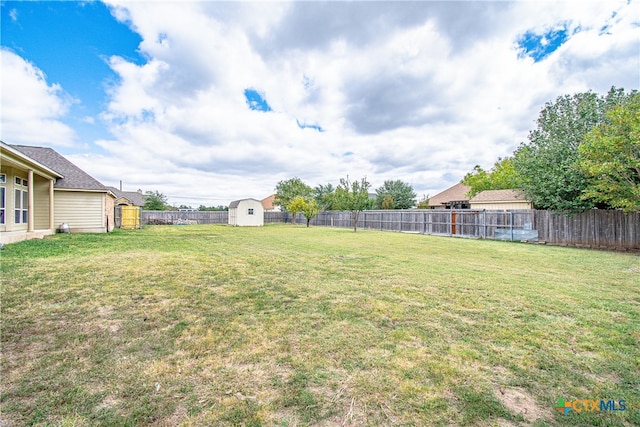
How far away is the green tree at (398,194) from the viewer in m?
40.4

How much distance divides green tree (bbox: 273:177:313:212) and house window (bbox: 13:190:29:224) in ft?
78.5

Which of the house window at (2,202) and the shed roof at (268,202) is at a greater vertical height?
the shed roof at (268,202)

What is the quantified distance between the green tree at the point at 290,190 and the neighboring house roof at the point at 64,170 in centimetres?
2107

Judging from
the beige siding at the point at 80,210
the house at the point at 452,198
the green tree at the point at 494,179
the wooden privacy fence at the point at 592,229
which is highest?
the green tree at the point at 494,179

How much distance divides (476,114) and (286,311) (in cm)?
1680

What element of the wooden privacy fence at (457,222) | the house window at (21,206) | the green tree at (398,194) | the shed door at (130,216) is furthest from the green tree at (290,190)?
the house window at (21,206)

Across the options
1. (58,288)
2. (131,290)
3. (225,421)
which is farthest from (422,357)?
(58,288)

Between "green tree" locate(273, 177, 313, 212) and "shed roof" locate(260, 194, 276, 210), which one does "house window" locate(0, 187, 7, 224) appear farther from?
"shed roof" locate(260, 194, 276, 210)

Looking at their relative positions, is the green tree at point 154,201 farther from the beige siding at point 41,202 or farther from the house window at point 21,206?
the house window at point 21,206

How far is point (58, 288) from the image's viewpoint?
4.59 metres

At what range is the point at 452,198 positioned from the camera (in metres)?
35.1

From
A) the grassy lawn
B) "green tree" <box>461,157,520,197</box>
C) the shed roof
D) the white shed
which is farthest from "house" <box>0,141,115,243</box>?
the shed roof

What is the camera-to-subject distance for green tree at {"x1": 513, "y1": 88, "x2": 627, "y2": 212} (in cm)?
1220

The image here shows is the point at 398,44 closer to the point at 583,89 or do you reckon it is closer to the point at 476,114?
the point at 476,114
